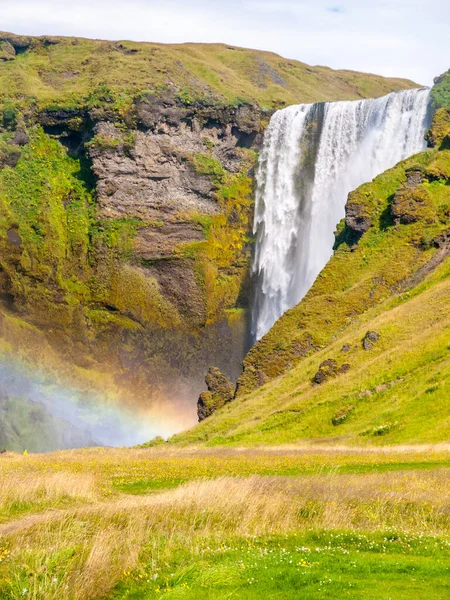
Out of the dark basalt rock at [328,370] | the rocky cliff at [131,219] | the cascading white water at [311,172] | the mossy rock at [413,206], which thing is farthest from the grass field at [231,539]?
the rocky cliff at [131,219]

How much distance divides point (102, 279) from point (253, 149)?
31.8 metres

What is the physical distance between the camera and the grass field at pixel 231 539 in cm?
1448

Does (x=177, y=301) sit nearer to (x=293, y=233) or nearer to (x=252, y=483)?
(x=293, y=233)

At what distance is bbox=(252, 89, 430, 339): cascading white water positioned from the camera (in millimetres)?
111188

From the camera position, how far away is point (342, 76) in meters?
195

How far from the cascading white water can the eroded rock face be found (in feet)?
107

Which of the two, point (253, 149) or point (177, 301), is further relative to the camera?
point (253, 149)

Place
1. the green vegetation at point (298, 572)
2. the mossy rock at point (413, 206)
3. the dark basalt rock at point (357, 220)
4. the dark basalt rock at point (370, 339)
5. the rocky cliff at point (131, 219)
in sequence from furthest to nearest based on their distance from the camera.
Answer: the rocky cliff at point (131, 219), the dark basalt rock at point (357, 220), the mossy rock at point (413, 206), the dark basalt rock at point (370, 339), the green vegetation at point (298, 572)

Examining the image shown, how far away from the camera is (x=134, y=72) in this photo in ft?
453

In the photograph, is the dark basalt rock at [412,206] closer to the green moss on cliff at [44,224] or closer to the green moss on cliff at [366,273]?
the green moss on cliff at [366,273]

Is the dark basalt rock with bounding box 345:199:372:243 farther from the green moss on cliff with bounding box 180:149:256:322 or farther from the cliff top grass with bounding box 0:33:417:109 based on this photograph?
the cliff top grass with bounding box 0:33:417:109

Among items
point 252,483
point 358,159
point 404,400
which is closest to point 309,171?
point 358,159

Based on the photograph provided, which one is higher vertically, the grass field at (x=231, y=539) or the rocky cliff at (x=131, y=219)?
the rocky cliff at (x=131, y=219)

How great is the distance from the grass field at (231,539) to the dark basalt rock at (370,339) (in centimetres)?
3690
